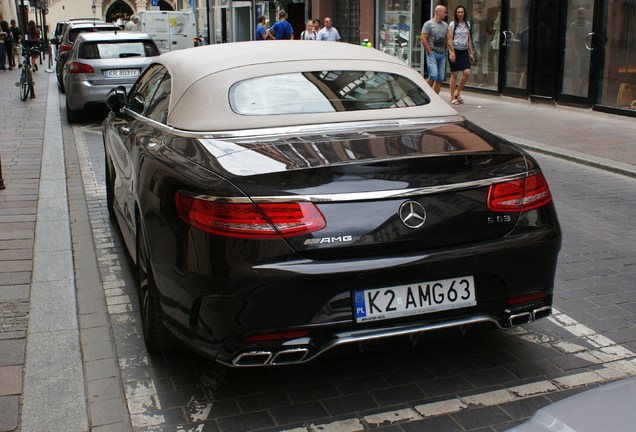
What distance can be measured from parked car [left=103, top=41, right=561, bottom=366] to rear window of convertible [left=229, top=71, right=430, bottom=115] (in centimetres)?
10

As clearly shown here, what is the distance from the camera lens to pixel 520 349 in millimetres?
4406

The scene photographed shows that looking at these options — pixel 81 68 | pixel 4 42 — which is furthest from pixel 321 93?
pixel 4 42

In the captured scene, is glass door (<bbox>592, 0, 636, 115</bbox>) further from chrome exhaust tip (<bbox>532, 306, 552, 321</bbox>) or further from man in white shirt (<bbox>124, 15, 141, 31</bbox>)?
man in white shirt (<bbox>124, 15, 141, 31</bbox>)

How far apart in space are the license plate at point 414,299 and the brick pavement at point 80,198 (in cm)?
121

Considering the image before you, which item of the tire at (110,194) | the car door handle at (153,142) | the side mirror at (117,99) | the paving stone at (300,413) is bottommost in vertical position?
the paving stone at (300,413)

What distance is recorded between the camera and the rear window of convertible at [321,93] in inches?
177

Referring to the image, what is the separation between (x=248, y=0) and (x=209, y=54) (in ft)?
→ 113

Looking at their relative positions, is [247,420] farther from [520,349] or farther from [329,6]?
[329,6]

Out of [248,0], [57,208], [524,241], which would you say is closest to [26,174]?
[57,208]

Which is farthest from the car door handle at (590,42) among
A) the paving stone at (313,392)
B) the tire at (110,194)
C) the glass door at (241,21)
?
the glass door at (241,21)

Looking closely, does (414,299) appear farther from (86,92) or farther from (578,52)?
(578,52)

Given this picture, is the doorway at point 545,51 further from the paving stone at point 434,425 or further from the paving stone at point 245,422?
the paving stone at point 245,422

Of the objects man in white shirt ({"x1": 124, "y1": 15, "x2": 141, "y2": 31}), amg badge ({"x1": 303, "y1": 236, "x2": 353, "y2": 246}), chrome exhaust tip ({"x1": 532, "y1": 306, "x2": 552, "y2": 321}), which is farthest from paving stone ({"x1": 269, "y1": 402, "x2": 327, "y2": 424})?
man in white shirt ({"x1": 124, "y1": 15, "x2": 141, "y2": 31})

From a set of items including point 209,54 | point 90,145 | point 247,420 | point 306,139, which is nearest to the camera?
point 247,420
